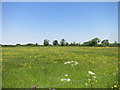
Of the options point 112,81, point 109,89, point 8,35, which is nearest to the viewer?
point 109,89

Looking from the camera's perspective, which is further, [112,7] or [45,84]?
[112,7]

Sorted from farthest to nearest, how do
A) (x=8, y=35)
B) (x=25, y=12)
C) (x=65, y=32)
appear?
(x=65, y=32) < (x=25, y=12) < (x=8, y=35)

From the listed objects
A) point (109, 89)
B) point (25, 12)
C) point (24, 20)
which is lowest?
point (109, 89)

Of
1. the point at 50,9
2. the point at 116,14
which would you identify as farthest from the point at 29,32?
the point at 116,14

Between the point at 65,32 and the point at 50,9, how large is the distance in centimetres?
101

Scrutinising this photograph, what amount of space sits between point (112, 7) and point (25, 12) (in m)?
3.04

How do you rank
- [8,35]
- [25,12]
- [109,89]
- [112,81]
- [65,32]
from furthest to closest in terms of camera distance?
[65,32] < [25,12] < [8,35] < [112,81] < [109,89]

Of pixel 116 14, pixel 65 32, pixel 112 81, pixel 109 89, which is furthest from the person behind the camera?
pixel 65 32

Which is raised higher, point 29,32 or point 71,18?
point 71,18

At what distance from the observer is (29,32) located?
149 inches

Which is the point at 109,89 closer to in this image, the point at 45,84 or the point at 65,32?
the point at 45,84

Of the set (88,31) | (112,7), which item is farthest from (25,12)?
(112,7)

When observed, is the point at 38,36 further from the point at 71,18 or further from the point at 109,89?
the point at 109,89

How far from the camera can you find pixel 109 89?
2230mm
